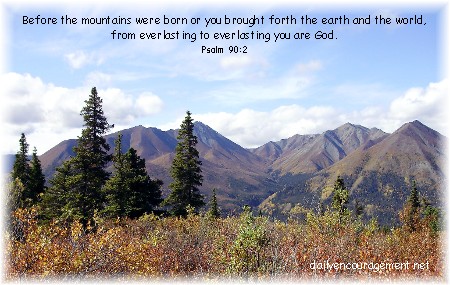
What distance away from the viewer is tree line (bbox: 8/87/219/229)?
32.3 meters

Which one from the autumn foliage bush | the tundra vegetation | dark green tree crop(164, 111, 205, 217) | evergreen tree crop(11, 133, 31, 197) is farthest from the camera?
evergreen tree crop(11, 133, 31, 197)

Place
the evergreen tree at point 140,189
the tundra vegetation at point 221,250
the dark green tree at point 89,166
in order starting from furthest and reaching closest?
the evergreen tree at point 140,189 < the dark green tree at point 89,166 < the tundra vegetation at point 221,250

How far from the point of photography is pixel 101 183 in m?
33.4

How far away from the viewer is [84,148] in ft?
108

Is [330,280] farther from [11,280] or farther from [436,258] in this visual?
[11,280]

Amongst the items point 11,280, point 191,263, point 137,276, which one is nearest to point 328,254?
point 191,263

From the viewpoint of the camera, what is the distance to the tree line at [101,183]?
3231 centimetres

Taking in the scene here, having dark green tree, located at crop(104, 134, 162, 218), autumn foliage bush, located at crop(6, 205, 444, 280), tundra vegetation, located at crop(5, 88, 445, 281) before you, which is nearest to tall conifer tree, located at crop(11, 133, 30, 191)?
dark green tree, located at crop(104, 134, 162, 218)

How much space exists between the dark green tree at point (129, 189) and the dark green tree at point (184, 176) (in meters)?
1.85

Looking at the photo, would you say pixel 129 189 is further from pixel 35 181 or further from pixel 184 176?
pixel 35 181

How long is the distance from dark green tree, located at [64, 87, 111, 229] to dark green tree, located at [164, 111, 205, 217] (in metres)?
8.45

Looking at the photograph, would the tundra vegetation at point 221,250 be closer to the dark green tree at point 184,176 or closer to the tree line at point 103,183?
the tree line at point 103,183

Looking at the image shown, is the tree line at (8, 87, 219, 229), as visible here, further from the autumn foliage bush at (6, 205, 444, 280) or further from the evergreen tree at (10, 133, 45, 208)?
the autumn foliage bush at (6, 205, 444, 280)

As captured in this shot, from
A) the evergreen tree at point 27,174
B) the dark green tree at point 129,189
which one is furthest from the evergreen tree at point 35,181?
the dark green tree at point 129,189
